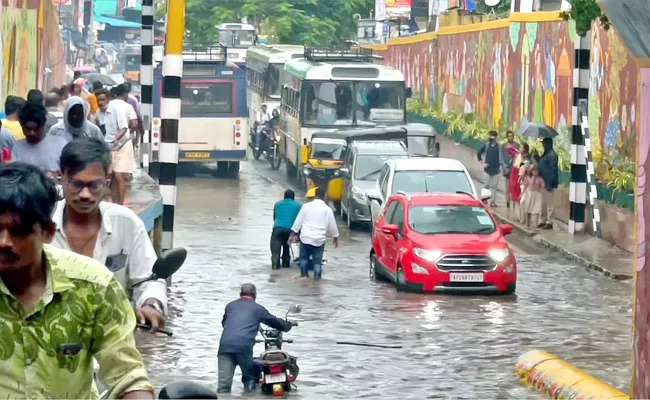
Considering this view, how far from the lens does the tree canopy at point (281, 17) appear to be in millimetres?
70188

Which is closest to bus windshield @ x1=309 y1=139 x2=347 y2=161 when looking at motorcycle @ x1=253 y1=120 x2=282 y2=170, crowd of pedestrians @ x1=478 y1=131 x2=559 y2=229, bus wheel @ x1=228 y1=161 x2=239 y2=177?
crowd of pedestrians @ x1=478 y1=131 x2=559 y2=229

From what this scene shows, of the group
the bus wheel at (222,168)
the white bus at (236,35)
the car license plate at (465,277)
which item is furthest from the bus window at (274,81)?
the car license plate at (465,277)

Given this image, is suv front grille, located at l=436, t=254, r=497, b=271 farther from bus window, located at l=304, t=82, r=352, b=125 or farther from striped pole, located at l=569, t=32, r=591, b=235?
bus window, located at l=304, t=82, r=352, b=125

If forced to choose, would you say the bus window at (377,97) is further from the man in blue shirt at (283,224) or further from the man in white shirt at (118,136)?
the man in blue shirt at (283,224)

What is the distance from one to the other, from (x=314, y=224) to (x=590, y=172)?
27.0 feet

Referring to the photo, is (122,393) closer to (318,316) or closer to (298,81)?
(318,316)

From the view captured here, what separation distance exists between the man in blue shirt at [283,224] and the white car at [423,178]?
8.88 feet

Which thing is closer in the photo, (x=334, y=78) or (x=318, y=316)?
(x=318, y=316)

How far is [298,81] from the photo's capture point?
125ft

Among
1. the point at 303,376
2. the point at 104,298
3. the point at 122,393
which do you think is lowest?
the point at 303,376

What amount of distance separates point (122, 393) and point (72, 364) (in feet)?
0.62

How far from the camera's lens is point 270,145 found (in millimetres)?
45656

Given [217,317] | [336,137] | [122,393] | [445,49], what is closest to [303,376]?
[217,317]

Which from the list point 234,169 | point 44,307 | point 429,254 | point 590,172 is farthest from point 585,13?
point 44,307
